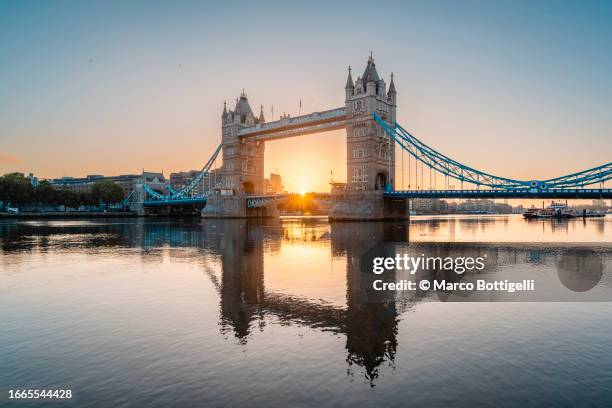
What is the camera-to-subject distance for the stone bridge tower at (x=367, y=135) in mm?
75375

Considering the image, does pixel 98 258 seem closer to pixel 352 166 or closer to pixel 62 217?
pixel 352 166

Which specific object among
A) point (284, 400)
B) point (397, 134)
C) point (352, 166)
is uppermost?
point (397, 134)

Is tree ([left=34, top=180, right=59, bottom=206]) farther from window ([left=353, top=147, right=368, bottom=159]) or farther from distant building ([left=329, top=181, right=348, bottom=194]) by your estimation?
window ([left=353, top=147, right=368, bottom=159])

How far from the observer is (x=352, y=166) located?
77.4m

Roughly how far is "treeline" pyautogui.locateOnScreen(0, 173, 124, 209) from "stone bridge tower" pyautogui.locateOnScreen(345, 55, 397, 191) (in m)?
85.7

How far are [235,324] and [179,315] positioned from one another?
2.29m

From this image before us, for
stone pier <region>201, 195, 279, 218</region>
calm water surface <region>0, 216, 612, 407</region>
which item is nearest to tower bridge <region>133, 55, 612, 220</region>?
stone pier <region>201, 195, 279, 218</region>

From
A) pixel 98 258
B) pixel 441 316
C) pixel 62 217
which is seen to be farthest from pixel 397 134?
pixel 62 217

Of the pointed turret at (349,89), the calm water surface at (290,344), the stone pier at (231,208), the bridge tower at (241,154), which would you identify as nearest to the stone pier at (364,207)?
the pointed turret at (349,89)

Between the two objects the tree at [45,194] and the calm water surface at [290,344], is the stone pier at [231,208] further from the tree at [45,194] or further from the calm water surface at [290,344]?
the calm water surface at [290,344]

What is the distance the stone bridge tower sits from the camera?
75375 mm

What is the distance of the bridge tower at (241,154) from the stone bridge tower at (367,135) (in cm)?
3355

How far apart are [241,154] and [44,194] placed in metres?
56.4

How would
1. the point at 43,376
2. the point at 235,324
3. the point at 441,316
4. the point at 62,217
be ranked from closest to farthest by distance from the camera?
the point at 43,376 → the point at 235,324 → the point at 441,316 → the point at 62,217
